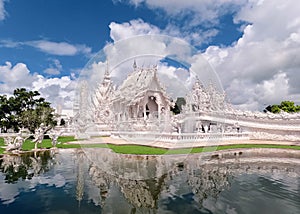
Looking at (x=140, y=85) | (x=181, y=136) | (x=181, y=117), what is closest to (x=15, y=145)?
(x=181, y=136)

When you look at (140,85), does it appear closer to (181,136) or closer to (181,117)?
(181,117)

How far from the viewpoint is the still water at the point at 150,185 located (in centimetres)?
541

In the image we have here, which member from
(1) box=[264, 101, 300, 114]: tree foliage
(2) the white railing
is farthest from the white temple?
(1) box=[264, 101, 300, 114]: tree foliage

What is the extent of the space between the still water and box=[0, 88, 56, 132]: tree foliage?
21126 mm

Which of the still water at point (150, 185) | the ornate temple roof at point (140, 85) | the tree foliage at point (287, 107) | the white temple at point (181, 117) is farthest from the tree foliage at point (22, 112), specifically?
the tree foliage at point (287, 107)

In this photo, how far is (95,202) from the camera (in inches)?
226

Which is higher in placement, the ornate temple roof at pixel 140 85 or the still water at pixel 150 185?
the ornate temple roof at pixel 140 85

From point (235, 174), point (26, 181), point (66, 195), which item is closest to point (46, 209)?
point (66, 195)

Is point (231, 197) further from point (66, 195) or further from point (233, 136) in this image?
Result: point (233, 136)

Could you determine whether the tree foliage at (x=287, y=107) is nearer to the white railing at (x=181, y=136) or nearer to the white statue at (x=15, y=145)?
the white railing at (x=181, y=136)

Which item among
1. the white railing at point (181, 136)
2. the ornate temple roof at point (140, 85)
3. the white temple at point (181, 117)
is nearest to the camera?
the white railing at point (181, 136)

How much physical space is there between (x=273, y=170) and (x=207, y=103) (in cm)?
1623

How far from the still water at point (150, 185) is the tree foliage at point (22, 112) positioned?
69.3 feet

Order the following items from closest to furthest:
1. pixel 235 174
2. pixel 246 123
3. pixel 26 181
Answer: pixel 26 181
pixel 235 174
pixel 246 123
